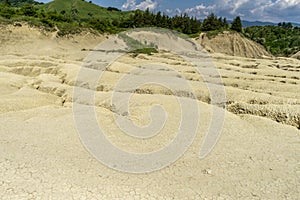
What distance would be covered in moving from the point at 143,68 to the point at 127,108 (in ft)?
65.5

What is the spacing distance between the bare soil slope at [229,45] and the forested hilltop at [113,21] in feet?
7.51

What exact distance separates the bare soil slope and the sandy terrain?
57735mm

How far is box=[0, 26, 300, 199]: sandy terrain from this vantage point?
14250mm

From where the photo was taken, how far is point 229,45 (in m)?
93.8

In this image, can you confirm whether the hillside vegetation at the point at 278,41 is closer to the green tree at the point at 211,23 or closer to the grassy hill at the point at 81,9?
the green tree at the point at 211,23

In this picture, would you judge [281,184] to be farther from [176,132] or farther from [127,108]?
[127,108]

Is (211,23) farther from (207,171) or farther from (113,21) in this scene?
(207,171)

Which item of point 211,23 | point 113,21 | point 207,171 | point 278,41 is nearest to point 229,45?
point 211,23

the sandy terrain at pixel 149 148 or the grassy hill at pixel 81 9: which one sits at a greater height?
the grassy hill at pixel 81 9

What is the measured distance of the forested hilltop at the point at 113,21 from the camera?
256 ft

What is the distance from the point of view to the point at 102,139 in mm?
20031

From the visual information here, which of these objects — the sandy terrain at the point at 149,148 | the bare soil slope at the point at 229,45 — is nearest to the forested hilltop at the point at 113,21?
the bare soil slope at the point at 229,45

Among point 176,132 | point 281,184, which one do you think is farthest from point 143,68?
point 281,184

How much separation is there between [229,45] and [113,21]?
40.4 meters
